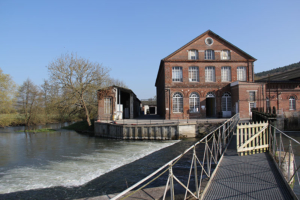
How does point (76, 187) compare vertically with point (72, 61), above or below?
below

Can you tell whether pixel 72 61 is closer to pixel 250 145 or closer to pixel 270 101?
pixel 250 145

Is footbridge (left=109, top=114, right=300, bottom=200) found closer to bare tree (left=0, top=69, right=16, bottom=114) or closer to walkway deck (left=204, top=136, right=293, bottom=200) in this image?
walkway deck (left=204, top=136, right=293, bottom=200)

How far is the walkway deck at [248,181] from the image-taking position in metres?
4.74

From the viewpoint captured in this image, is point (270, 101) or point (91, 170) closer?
point (91, 170)

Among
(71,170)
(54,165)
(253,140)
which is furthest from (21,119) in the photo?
(253,140)

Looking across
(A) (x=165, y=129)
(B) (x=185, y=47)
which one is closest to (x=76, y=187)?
(A) (x=165, y=129)

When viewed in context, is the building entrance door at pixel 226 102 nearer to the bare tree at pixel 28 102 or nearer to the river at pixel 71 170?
the river at pixel 71 170

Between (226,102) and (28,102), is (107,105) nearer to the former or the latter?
(226,102)

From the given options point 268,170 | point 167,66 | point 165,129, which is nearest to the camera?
point 268,170

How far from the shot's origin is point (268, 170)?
21.0 ft

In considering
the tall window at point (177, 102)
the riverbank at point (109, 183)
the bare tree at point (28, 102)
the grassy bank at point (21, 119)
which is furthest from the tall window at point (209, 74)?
the bare tree at point (28, 102)

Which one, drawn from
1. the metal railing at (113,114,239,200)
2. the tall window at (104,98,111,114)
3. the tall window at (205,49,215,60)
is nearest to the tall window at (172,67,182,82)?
the tall window at (205,49,215,60)

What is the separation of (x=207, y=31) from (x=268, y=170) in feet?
85.0

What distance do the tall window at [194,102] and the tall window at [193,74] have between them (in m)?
2.02
